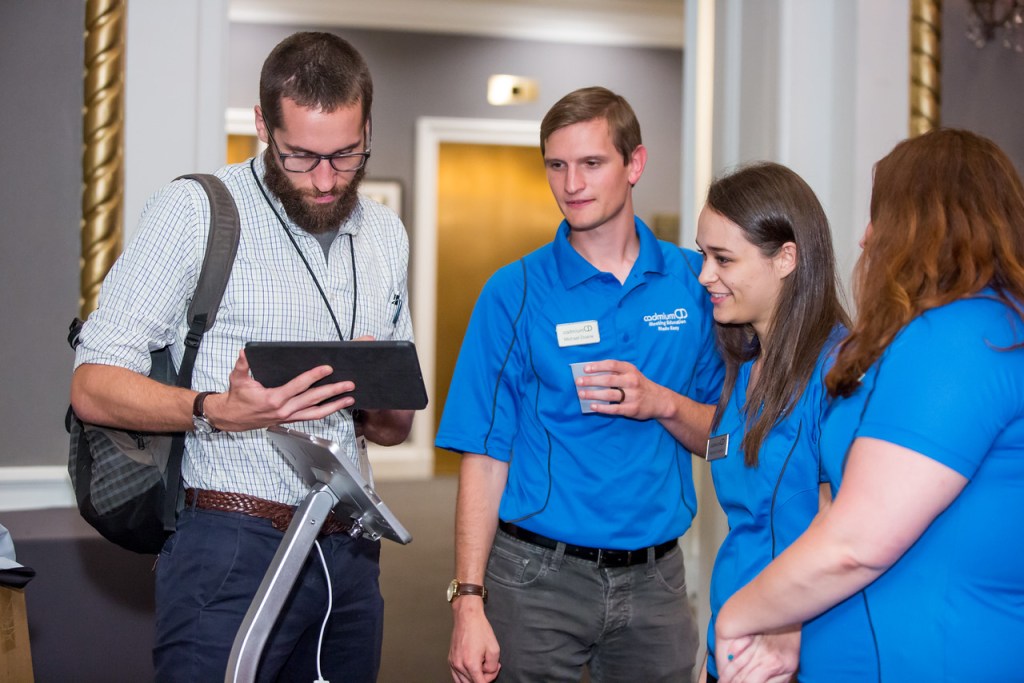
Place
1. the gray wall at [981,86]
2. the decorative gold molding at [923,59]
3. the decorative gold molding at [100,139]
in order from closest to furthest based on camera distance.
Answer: the decorative gold molding at [100,139]
the decorative gold molding at [923,59]
the gray wall at [981,86]

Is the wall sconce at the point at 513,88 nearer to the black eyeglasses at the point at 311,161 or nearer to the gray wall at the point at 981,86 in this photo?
the gray wall at the point at 981,86

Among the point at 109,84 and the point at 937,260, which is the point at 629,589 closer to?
the point at 937,260

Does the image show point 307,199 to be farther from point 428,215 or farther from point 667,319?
point 428,215

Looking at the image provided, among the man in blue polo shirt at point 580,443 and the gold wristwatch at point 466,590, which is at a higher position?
the man in blue polo shirt at point 580,443

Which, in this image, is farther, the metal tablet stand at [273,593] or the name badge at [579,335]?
the name badge at [579,335]

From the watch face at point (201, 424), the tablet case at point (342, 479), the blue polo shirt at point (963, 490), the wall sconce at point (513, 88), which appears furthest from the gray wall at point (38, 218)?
the wall sconce at point (513, 88)

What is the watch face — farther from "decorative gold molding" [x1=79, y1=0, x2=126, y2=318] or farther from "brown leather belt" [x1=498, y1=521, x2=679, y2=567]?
"decorative gold molding" [x1=79, y1=0, x2=126, y2=318]

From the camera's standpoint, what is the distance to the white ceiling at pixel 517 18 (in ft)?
21.7

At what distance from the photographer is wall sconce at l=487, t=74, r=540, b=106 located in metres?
6.88

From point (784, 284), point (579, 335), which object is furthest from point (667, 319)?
point (784, 284)

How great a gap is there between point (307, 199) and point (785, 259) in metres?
0.80

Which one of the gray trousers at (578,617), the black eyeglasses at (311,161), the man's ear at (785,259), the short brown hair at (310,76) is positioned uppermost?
the short brown hair at (310,76)

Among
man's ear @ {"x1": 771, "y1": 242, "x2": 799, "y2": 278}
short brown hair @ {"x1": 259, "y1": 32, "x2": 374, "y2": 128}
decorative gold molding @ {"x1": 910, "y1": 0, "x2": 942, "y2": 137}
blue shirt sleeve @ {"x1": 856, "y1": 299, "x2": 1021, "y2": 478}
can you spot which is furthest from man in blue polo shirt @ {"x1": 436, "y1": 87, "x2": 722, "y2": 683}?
decorative gold molding @ {"x1": 910, "y1": 0, "x2": 942, "y2": 137}

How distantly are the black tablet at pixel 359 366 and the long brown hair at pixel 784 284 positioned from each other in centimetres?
50
